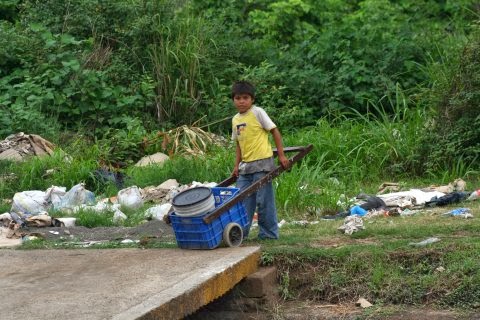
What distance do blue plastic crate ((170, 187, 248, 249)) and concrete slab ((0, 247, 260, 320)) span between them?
0.08 metres

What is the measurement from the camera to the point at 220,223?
23.5 feet

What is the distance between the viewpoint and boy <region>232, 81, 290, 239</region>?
7504mm

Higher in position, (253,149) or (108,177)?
(253,149)

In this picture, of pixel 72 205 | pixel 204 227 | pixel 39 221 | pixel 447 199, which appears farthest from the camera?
pixel 72 205

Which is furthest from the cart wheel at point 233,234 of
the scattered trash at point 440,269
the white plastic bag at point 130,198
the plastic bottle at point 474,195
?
the plastic bottle at point 474,195

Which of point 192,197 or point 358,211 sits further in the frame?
point 358,211

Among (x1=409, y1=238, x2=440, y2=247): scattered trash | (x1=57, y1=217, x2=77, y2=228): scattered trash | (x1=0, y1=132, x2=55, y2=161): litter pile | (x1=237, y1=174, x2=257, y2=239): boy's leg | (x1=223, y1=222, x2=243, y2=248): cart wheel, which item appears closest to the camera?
(x1=223, y1=222, x2=243, y2=248): cart wheel

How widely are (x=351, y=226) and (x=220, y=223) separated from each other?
1.47 meters

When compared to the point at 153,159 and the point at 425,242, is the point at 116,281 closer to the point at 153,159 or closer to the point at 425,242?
the point at 425,242

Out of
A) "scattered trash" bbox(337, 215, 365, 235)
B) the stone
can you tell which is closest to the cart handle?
the stone

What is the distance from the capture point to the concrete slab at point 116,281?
5.57 meters

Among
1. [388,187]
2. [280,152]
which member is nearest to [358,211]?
[388,187]

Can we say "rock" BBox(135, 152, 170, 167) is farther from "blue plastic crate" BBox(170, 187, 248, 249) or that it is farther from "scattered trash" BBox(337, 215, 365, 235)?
"blue plastic crate" BBox(170, 187, 248, 249)

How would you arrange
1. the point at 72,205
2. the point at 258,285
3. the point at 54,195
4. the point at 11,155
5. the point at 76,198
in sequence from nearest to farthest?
the point at 258,285
the point at 72,205
the point at 76,198
the point at 54,195
the point at 11,155
